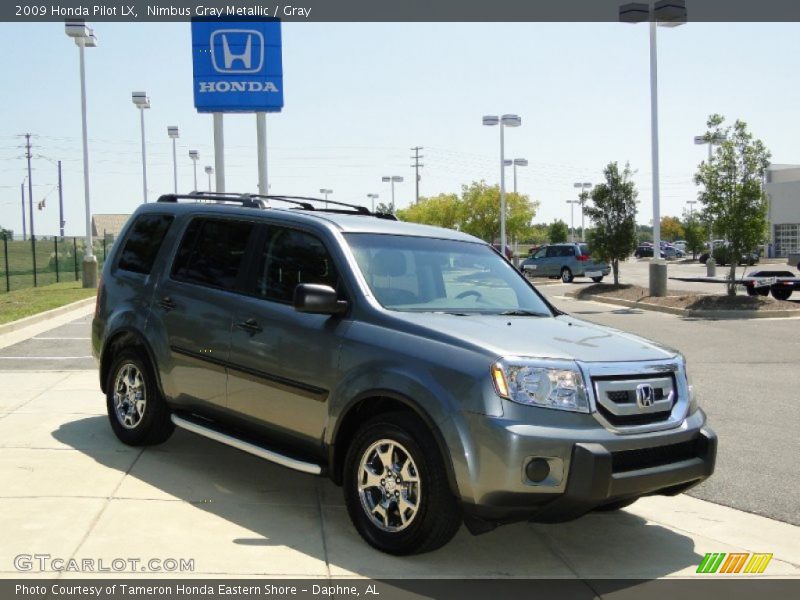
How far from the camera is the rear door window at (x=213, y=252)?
20.6 ft

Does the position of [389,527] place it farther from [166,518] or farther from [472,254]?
[472,254]

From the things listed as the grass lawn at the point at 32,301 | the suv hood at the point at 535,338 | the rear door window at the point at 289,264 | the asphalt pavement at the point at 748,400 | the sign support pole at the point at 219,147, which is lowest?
the asphalt pavement at the point at 748,400

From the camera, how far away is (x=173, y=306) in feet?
21.6

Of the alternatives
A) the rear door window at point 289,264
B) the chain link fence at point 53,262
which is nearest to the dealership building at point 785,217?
the chain link fence at point 53,262

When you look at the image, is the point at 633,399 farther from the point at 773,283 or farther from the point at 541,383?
the point at 773,283

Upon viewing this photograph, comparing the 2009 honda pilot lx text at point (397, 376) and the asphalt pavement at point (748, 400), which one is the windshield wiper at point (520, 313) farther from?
the asphalt pavement at point (748, 400)

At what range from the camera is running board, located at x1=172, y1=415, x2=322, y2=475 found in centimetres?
521

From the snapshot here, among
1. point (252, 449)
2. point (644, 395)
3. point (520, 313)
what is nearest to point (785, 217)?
point (520, 313)

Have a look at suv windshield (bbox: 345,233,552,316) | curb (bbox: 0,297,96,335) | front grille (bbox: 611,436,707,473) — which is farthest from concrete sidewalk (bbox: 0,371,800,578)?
curb (bbox: 0,297,96,335)

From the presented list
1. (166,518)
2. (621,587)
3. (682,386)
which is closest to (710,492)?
(682,386)

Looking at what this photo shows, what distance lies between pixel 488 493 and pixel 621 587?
893 millimetres

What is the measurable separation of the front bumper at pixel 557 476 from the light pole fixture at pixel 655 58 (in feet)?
73.3

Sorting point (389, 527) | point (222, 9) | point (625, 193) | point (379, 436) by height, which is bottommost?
point (389, 527)

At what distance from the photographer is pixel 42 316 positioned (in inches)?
763
